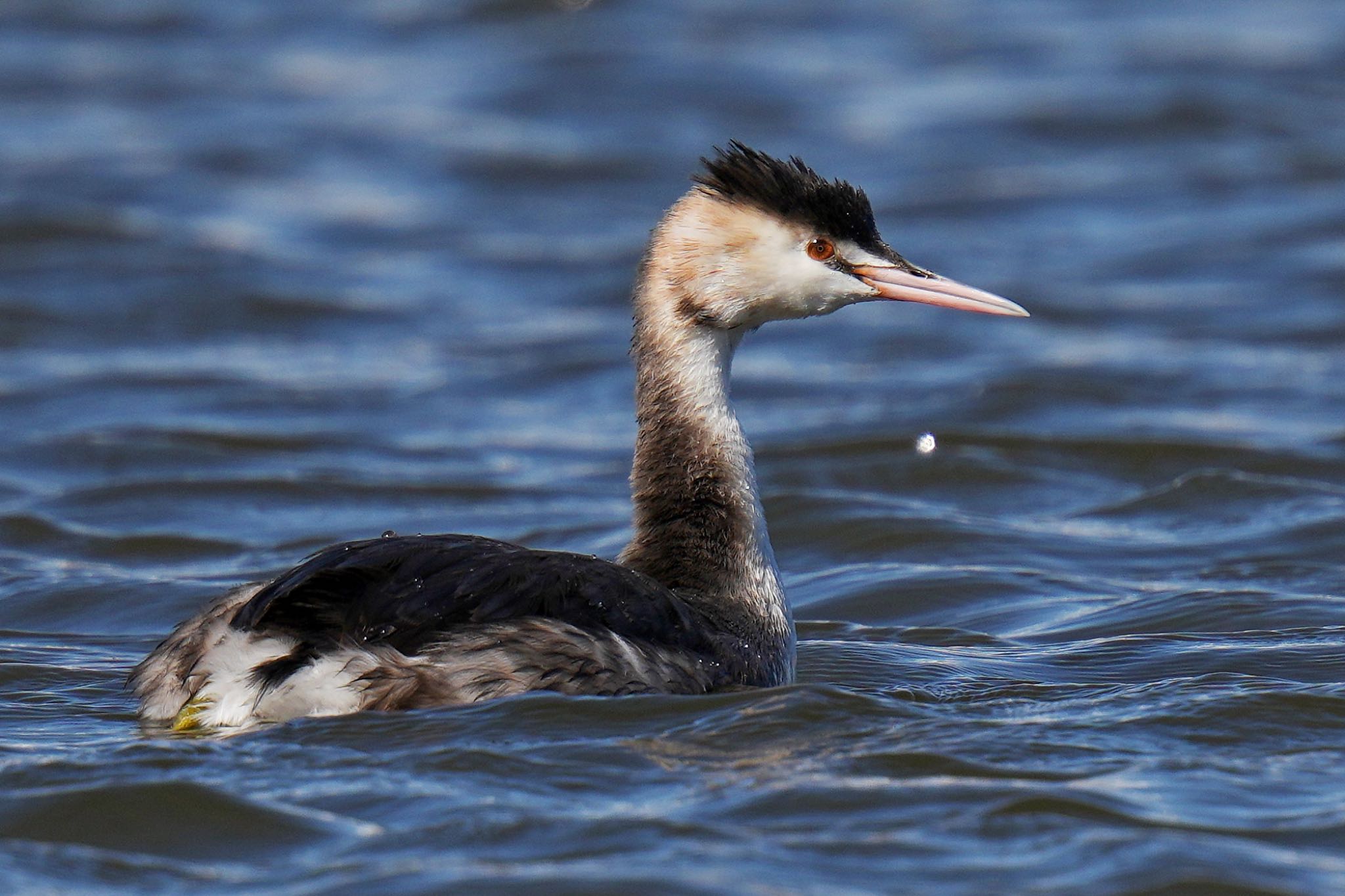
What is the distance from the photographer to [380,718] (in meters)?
5.26

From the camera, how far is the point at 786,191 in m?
6.39

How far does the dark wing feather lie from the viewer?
529cm

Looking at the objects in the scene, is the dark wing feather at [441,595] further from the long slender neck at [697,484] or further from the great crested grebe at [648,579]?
the long slender neck at [697,484]

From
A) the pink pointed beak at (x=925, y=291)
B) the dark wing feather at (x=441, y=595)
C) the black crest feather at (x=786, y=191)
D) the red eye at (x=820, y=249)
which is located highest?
the black crest feather at (x=786, y=191)

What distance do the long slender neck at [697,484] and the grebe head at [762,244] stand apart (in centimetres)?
9

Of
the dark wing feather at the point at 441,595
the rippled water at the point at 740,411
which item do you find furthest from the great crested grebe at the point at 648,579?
the rippled water at the point at 740,411

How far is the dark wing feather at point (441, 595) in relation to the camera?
5.29m

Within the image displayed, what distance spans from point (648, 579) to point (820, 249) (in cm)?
127

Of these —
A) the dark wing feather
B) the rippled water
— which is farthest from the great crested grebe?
the rippled water

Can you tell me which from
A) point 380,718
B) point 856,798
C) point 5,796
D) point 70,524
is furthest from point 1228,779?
point 70,524

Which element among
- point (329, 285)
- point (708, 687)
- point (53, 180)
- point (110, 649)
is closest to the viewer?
point (708, 687)

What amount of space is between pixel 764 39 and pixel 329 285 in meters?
7.11

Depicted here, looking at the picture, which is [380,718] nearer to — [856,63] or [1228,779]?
[1228,779]

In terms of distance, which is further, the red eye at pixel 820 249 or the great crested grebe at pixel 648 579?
the red eye at pixel 820 249
